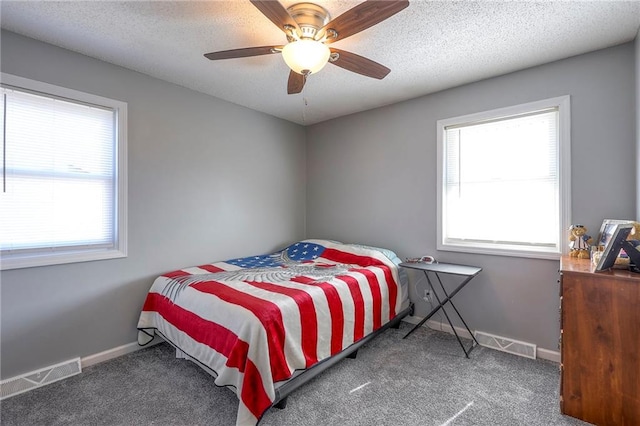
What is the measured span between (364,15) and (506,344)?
9.06 feet

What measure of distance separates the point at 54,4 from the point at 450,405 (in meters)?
3.40

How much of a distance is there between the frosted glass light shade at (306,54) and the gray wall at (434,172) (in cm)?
178

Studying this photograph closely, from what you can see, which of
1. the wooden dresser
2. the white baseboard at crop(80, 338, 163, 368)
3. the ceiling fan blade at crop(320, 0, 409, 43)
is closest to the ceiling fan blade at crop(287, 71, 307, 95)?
the ceiling fan blade at crop(320, 0, 409, 43)

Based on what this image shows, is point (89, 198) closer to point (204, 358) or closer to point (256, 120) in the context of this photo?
point (204, 358)

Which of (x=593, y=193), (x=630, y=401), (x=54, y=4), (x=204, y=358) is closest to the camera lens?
(x=630, y=401)

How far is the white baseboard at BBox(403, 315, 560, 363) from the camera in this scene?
2352 millimetres

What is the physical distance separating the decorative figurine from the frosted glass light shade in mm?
2145

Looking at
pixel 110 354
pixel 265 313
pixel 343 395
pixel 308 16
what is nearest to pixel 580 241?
pixel 343 395

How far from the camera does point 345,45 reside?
213 centimetres

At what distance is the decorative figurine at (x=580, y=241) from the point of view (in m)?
2.08

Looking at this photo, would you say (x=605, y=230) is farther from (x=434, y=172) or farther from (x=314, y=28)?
(x=314, y=28)

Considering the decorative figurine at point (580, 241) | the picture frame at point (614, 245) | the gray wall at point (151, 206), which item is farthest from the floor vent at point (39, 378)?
the decorative figurine at point (580, 241)

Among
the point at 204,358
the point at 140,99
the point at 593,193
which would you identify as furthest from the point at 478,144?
the point at 140,99

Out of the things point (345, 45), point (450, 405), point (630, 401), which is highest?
point (345, 45)
